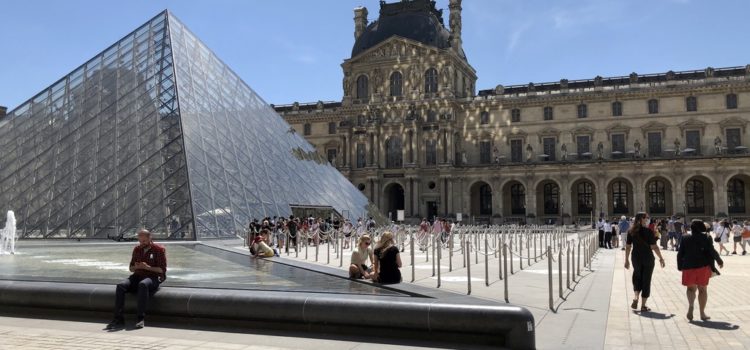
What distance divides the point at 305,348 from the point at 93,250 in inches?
475

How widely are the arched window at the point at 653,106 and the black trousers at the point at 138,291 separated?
162 ft

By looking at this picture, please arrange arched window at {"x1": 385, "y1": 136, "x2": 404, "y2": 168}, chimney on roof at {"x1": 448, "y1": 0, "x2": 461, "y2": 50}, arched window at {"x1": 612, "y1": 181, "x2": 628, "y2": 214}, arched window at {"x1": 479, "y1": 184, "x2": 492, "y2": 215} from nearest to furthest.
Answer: arched window at {"x1": 612, "y1": 181, "x2": 628, "y2": 214}
arched window at {"x1": 385, "y1": 136, "x2": 404, "y2": 168}
arched window at {"x1": 479, "y1": 184, "x2": 492, "y2": 215}
chimney on roof at {"x1": 448, "y1": 0, "x2": 461, "y2": 50}

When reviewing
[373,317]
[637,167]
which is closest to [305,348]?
[373,317]

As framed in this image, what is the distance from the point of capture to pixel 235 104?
87.7ft

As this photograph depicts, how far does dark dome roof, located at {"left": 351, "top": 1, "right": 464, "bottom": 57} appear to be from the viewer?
55.5 meters

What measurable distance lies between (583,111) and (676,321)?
46907 mm

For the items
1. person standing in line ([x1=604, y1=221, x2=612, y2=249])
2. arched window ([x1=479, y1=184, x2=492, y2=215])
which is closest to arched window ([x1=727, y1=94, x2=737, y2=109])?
arched window ([x1=479, y1=184, x2=492, y2=215])

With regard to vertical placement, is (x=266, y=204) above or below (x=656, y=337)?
above

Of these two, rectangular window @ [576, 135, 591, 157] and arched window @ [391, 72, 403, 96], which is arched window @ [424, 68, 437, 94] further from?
rectangular window @ [576, 135, 591, 157]

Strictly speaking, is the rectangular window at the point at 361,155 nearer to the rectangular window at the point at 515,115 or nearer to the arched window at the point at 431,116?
the arched window at the point at 431,116

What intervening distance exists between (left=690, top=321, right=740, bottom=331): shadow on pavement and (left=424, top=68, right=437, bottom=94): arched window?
47.9 metres

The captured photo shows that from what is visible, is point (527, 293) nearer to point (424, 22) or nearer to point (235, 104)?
point (235, 104)

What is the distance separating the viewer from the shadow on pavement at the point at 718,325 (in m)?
6.57

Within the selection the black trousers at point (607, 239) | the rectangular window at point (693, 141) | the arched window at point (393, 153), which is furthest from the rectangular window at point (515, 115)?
the black trousers at point (607, 239)
